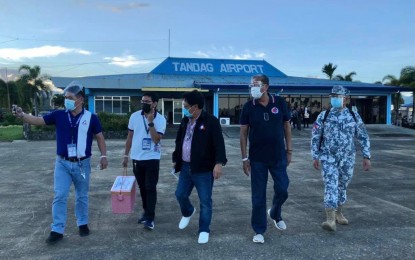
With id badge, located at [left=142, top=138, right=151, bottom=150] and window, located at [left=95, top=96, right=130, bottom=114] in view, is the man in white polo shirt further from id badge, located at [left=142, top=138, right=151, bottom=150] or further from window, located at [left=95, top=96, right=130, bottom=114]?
window, located at [left=95, top=96, right=130, bottom=114]

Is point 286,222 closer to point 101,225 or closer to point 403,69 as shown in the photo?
point 101,225

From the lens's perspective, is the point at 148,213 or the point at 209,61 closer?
the point at 148,213

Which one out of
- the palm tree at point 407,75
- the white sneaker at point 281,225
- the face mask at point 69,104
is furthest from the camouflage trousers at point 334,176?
the palm tree at point 407,75

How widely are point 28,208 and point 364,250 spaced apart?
5.09 m

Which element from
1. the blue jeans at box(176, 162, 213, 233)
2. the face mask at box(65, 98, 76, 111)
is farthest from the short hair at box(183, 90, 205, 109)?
the face mask at box(65, 98, 76, 111)

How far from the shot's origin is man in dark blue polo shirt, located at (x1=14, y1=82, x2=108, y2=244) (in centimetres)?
471

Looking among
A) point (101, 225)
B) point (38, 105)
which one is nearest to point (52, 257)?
point (101, 225)

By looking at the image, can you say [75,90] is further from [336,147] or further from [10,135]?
[10,135]

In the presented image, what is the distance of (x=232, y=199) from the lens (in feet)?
22.9

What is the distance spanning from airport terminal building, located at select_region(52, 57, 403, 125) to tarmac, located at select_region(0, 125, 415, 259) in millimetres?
21962

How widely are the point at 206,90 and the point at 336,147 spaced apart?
84.7ft

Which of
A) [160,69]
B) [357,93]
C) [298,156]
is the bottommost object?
[298,156]

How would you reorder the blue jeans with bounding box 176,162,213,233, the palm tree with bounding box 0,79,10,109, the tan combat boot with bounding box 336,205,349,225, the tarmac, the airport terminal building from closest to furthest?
the tarmac < the blue jeans with bounding box 176,162,213,233 < the tan combat boot with bounding box 336,205,349,225 < the airport terminal building < the palm tree with bounding box 0,79,10,109

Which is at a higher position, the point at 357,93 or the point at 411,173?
the point at 357,93
